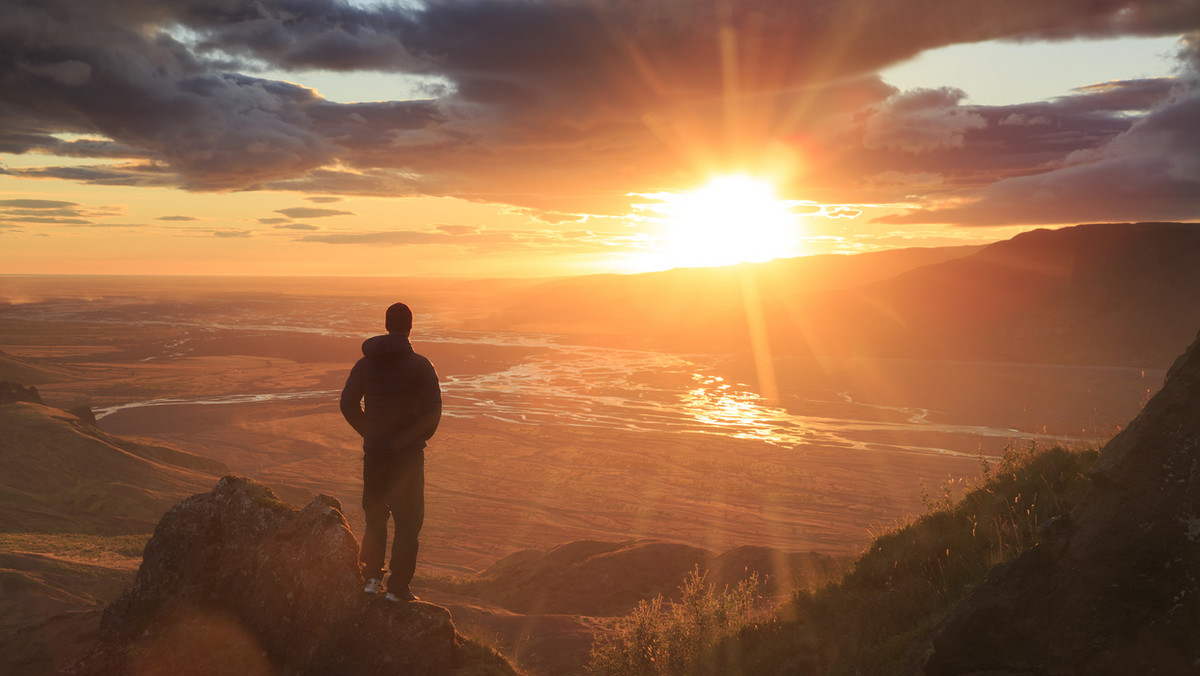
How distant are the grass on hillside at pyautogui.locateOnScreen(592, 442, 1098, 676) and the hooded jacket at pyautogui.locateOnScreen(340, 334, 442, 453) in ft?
14.1

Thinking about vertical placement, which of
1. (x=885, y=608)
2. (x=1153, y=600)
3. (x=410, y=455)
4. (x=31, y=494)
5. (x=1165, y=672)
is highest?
(x=410, y=455)

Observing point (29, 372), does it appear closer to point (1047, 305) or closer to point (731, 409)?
point (731, 409)

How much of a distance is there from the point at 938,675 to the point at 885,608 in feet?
8.19

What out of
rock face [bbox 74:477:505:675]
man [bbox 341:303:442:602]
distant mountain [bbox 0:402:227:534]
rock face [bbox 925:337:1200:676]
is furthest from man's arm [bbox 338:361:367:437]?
distant mountain [bbox 0:402:227:534]

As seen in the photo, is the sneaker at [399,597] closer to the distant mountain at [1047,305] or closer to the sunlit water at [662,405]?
the sunlit water at [662,405]

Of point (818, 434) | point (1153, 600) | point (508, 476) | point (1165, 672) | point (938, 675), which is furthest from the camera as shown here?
point (818, 434)

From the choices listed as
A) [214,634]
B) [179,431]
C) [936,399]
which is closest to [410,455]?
[214,634]

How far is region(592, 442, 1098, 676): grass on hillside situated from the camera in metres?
6.58

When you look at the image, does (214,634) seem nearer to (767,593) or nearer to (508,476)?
(767,593)

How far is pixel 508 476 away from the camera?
34.7 meters

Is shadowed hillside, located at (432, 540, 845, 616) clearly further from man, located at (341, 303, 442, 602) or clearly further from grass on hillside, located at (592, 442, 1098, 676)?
man, located at (341, 303, 442, 602)

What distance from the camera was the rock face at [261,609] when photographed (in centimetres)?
550

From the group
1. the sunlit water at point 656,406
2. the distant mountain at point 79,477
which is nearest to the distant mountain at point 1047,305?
the sunlit water at point 656,406

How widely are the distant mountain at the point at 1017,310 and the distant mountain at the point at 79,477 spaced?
68.6m
